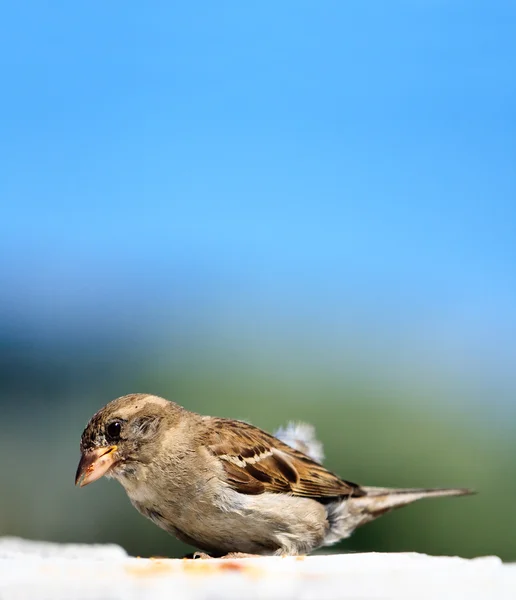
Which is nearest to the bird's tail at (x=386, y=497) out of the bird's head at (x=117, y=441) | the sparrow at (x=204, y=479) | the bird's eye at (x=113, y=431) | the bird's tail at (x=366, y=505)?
the bird's tail at (x=366, y=505)

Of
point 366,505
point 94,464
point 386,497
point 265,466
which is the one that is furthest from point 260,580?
point 386,497

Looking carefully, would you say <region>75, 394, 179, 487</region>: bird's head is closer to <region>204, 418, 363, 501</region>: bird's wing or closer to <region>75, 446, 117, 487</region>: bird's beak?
<region>75, 446, 117, 487</region>: bird's beak

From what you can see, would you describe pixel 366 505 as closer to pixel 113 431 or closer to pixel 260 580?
pixel 113 431

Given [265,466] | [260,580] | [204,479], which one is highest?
[265,466]

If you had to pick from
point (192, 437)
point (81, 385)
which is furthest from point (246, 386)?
point (192, 437)

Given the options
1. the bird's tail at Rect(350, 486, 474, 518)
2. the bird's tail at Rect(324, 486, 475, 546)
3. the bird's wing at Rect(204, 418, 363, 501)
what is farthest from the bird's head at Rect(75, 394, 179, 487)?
the bird's tail at Rect(350, 486, 474, 518)

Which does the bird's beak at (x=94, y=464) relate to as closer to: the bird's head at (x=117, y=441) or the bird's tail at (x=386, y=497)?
the bird's head at (x=117, y=441)

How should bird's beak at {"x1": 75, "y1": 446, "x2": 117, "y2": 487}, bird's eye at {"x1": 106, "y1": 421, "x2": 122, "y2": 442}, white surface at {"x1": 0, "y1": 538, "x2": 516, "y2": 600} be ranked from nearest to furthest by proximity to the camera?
white surface at {"x1": 0, "y1": 538, "x2": 516, "y2": 600}, bird's beak at {"x1": 75, "y1": 446, "x2": 117, "y2": 487}, bird's eye at {"x1": 106, "y1": 421, "x2": 122, "y2": 442}
